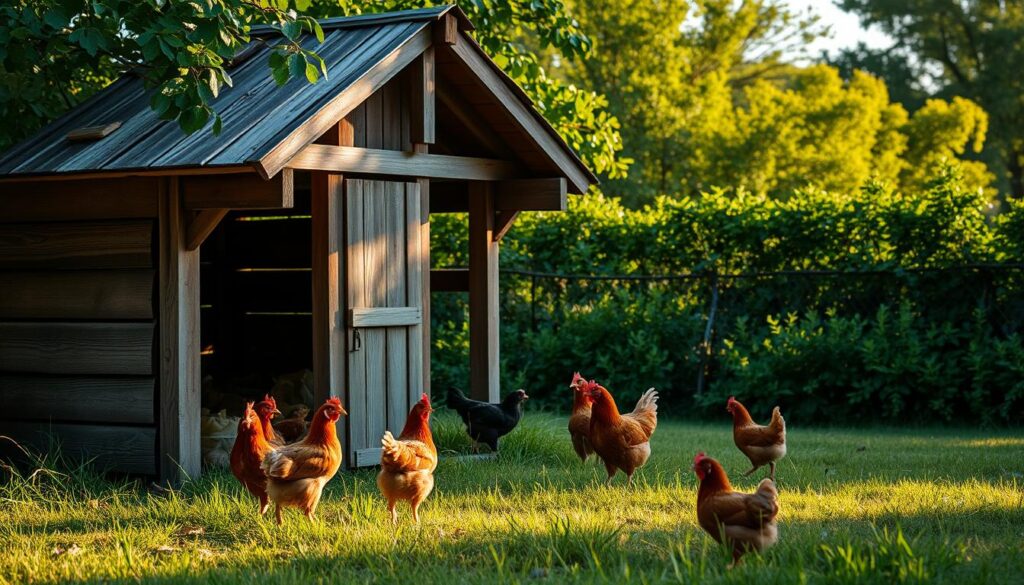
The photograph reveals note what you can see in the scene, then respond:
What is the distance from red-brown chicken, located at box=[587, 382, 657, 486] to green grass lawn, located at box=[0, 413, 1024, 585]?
0.58 ft

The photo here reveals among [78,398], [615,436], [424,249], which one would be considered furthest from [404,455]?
[78,398]

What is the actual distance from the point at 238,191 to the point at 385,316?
159 cm

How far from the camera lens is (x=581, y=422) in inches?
367

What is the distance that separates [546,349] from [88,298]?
7025 mm

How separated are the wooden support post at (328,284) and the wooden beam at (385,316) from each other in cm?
11

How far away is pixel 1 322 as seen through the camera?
30.1ft

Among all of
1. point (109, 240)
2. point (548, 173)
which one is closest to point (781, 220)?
point (548, 173)

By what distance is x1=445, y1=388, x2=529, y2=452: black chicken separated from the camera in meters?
9.57

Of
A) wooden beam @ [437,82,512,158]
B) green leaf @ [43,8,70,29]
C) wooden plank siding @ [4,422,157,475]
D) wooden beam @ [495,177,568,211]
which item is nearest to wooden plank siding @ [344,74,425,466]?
wooden beam @ [437,82,512,158]

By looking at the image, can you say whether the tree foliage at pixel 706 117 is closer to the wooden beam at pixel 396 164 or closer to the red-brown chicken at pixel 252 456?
the wooden beam at pixel 396 164

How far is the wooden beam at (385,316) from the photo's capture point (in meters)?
8.82

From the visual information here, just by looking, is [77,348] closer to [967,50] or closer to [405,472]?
[405,472]

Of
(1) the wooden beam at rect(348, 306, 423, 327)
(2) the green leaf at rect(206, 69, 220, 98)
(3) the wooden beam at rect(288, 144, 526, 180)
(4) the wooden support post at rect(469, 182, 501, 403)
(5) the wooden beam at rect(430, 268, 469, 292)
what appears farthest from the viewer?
(5) the wooden beam at rect(430, 268, 469, 292)

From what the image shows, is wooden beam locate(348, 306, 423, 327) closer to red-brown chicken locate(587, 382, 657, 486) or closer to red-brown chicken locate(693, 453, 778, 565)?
red-brown chicken locate(587, 382, 657, 486)
